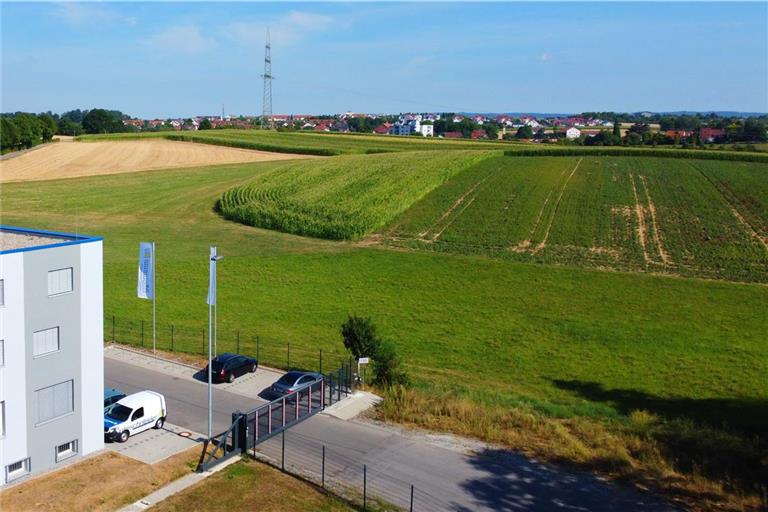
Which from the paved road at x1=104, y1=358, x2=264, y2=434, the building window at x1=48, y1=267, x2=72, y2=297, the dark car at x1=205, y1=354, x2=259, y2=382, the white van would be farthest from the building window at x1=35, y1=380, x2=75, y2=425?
the dark car at x1=205, y1=354, x2=259, y2=382

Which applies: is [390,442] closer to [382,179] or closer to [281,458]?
[281,458]

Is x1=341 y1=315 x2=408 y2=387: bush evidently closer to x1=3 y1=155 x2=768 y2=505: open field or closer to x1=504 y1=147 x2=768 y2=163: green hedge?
x1=3 y1=155 x2=768 y2=505: open field

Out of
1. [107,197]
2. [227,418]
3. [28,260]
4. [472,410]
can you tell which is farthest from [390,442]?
[107,197]

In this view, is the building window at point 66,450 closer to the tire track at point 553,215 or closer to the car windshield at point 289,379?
the car windshield at point 289,379

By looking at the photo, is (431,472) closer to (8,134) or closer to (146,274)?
(146,274)

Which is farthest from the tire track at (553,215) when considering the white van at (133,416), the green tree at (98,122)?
the green tree at (98,122)

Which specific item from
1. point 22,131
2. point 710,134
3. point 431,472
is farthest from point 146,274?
point 710,134
